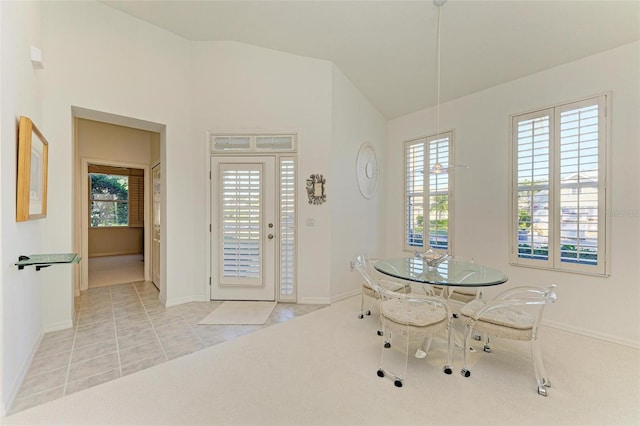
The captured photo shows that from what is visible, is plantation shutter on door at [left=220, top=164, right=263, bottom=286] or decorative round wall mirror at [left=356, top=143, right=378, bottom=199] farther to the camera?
decorative round wall mirror at [left=356, top=143, right=378, bottom=199]

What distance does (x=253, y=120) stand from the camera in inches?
156

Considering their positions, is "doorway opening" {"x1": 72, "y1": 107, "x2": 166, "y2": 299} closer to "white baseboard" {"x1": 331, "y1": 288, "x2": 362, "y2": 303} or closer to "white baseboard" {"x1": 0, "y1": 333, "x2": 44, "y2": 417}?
"white baseboard" {"x1": 0, "y1": 333, "x2": 44, "y2": 417}

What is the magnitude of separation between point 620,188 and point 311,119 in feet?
11.4

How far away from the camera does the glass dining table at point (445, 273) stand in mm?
2265

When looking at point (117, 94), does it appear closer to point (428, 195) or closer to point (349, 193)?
point (349, 193)

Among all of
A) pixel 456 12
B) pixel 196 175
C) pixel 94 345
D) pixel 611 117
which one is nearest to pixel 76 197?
pixel 196 175

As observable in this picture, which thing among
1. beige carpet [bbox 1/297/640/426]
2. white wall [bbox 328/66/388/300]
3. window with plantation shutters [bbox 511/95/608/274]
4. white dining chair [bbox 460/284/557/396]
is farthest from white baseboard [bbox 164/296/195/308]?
window with plantation shutters [bbox 511/95/608/274]

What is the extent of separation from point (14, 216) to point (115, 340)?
58.8 inches

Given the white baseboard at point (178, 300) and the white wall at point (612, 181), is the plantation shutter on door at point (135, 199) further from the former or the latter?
the white wall at point (612, 181)

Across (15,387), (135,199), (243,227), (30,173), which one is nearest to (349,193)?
(243,227)

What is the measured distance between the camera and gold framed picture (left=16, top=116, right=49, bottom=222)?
6.62 feet

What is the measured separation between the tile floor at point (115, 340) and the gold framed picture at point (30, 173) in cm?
123

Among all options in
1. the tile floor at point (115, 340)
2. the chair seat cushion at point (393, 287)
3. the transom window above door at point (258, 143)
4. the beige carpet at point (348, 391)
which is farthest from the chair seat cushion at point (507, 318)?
the transom window above door at point (258, 143)

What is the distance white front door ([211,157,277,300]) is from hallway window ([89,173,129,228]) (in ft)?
20.7
